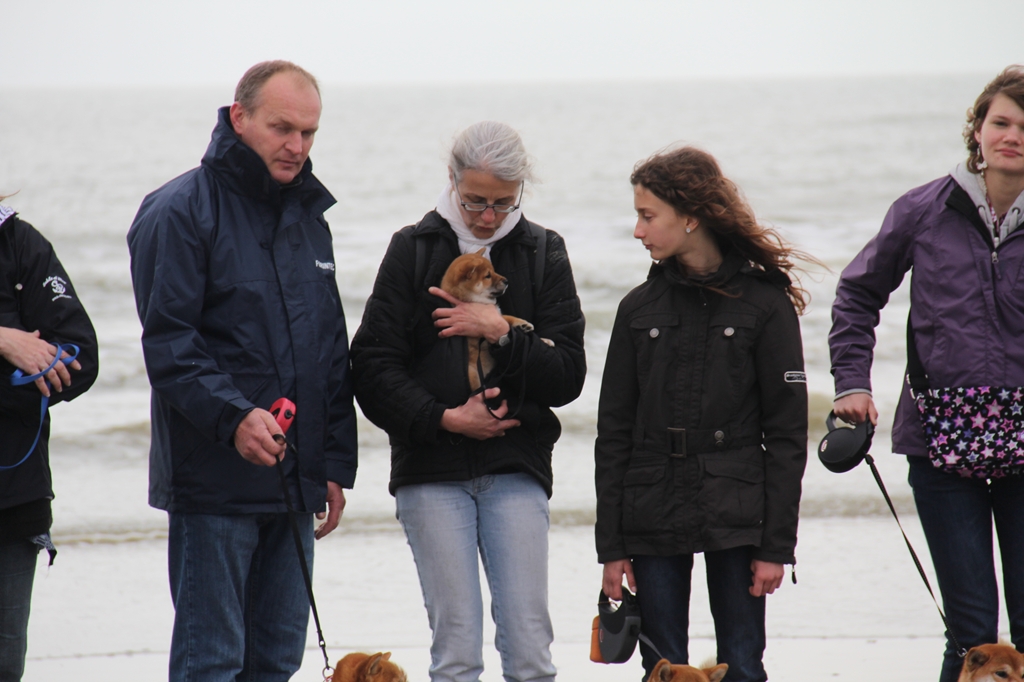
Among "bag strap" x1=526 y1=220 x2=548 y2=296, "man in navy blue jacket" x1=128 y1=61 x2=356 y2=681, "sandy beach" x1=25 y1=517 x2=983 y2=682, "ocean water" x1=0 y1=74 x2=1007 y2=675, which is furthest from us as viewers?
"ocean water" x1=0 y1=74 x2=1007 y2=675

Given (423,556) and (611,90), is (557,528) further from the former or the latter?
(611,90)

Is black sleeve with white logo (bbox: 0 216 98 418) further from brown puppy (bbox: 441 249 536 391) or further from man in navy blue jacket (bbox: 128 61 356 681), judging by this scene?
brown puppy (bbox: 441 249 536 391)

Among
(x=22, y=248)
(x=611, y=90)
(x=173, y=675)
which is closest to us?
(x=173, y=675)

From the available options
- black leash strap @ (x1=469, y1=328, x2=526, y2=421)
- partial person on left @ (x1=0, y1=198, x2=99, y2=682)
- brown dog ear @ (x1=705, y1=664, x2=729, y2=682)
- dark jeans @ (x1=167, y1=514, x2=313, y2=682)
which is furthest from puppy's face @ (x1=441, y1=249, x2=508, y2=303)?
brown dog ear @ (x1=705, y1=664, x2=729, y2=682)

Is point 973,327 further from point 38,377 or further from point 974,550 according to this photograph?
point 38,377

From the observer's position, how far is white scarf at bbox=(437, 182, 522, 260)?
9.73 feet

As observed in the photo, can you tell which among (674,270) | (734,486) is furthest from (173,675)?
(674,270)

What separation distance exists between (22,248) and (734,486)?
213cm

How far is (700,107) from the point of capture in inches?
1818

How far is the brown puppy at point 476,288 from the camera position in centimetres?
285

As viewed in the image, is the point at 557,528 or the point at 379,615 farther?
the point at 557,528

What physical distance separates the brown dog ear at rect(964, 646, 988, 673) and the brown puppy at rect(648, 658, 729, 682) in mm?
675

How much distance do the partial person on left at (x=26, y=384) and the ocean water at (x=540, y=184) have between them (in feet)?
3.95

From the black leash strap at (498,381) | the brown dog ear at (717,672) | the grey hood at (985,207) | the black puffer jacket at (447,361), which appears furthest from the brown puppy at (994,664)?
the black leash strap at (498,381)
